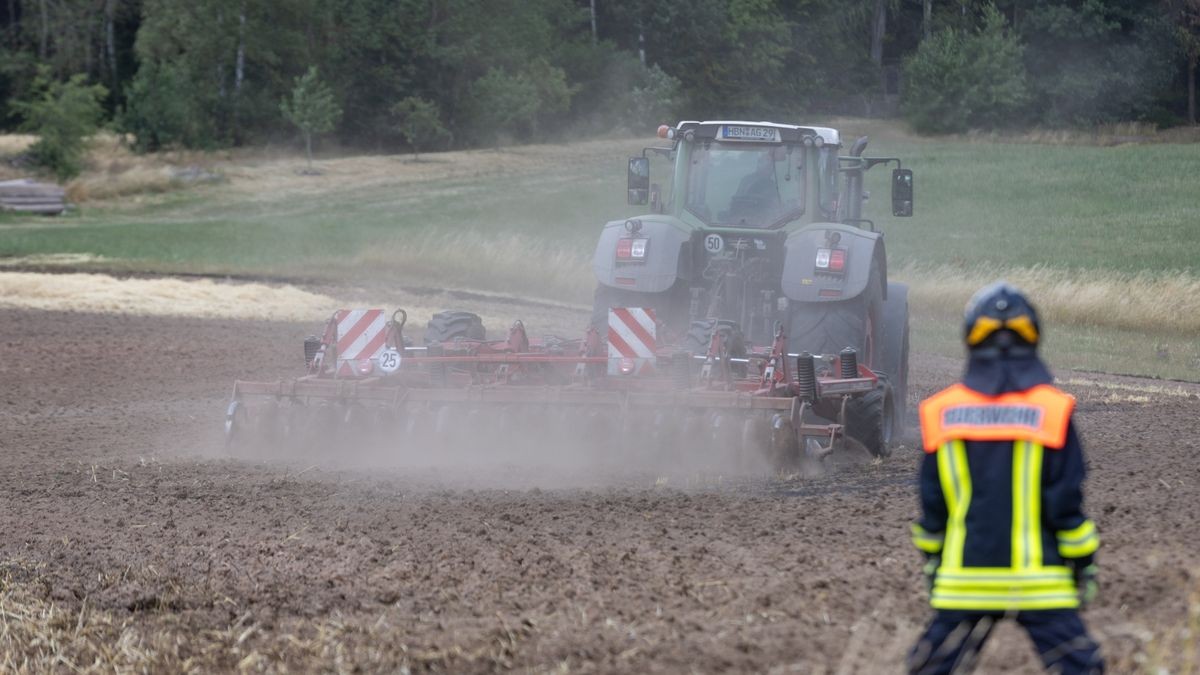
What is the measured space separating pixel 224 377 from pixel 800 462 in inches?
314

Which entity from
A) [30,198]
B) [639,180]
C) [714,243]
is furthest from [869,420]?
[30,198]

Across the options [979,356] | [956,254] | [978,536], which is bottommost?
[956,254]

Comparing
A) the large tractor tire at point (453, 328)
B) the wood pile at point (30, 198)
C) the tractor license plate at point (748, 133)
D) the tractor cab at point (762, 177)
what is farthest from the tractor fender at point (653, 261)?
the wood pile at point (30, 198)

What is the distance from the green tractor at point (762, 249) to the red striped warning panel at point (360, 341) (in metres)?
1.67

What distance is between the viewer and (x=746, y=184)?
35.3ft

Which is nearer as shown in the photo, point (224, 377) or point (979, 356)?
point (979, 356)

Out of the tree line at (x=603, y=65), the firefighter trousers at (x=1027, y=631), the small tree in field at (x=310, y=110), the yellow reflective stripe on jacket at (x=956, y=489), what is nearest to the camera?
the firefighter trousers at (x=1027, y=631)

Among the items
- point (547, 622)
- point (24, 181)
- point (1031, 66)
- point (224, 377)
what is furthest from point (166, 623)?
point (1031, 66)

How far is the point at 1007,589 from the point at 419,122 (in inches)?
1981

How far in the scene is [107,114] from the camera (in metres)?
58.9

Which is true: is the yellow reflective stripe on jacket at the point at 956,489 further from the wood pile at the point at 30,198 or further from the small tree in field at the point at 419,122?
the small tree in field at the point at 419,122

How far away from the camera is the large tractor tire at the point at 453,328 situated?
11078 millimetres

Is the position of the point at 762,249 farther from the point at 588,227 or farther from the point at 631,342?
the point at 588,227

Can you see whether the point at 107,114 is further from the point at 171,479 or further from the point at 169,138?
the point at 171,479
